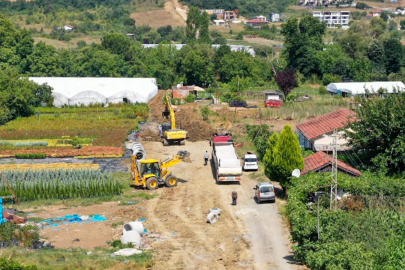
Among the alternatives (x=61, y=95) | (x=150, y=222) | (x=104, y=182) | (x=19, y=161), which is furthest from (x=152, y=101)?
(x=150, y=222)

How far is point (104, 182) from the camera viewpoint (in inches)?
1420

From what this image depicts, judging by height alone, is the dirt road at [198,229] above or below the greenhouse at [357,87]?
above

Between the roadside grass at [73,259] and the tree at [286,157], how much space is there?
9.84 meters

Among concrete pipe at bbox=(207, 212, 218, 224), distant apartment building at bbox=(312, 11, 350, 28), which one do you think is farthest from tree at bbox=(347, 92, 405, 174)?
distant apartment building at bbox=(312, 11, 350, 28)

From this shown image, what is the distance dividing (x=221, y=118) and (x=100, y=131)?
32.2 feet

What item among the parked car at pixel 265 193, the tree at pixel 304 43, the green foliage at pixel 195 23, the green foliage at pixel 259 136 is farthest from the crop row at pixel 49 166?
the green foliage at pixel 195 23

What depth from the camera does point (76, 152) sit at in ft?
149

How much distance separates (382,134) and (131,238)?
48.6 ft

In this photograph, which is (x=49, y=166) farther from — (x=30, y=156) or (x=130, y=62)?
(x=130, y=62)

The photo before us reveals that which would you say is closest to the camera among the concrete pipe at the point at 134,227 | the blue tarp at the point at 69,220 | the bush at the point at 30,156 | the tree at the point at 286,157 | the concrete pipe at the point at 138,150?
the concrete pipe at the point at 134,227

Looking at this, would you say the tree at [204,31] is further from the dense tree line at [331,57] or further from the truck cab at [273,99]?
the truck cab at [273,99]

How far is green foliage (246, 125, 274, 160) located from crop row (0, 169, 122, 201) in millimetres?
10518

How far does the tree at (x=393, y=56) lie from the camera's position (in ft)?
279

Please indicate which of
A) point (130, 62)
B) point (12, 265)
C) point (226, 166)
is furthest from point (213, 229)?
point (130, 62)
